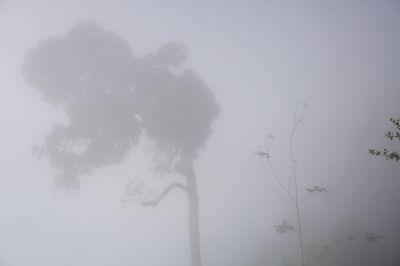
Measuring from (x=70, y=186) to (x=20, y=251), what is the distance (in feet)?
159

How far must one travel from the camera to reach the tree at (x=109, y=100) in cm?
1546

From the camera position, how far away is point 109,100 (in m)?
15.9

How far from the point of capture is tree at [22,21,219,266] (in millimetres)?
15461

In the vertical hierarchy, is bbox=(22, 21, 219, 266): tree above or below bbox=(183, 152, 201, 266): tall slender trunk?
above

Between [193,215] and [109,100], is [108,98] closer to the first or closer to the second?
[109,100]

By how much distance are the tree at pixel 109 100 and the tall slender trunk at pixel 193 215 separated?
11 cm

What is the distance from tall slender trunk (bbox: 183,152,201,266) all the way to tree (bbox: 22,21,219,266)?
107 mm

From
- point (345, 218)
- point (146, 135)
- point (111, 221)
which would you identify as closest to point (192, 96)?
point (146, 135)

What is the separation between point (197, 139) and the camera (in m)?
16.6

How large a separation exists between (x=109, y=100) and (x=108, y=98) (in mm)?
155

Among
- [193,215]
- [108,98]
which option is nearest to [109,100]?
[108,98]

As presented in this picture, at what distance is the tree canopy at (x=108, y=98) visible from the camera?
50.9 feet

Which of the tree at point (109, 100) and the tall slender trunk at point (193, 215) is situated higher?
the tree at point (109, 100)

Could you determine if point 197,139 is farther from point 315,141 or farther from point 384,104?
point 384,104
